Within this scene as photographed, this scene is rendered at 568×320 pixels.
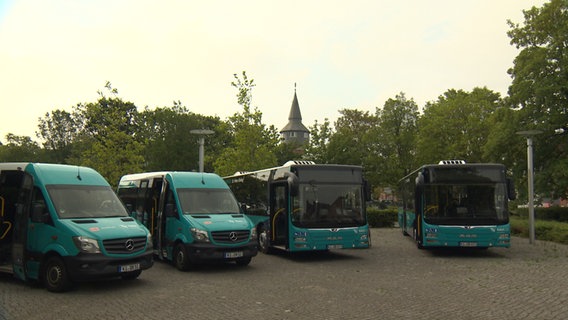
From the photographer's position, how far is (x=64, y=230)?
9703 mm

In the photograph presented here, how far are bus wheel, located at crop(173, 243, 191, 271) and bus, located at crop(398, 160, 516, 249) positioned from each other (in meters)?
7.13

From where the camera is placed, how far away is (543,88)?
2858 cm

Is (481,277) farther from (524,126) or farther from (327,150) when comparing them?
(327,150)

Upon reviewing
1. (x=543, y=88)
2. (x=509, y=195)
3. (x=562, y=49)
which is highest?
(x=562, y=49)

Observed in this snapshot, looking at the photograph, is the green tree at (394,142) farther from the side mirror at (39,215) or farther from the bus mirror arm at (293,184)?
the side mirror at (39,215)

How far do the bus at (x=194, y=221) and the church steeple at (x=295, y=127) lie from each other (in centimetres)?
10683

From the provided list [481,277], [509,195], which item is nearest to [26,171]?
[481,277]

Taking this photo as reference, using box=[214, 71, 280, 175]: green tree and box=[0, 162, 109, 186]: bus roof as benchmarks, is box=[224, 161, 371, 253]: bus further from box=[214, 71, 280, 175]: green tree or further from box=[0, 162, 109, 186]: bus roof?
box=[214, 71, 280, 175]: green tree

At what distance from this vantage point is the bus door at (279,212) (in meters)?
14.8

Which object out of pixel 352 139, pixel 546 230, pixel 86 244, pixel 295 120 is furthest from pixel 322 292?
pixel 295 120

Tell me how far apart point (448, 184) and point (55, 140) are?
77183 millimetres

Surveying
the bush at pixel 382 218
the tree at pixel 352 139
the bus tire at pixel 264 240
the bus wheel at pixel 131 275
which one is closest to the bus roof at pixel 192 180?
the bus tire at pixel 264 240

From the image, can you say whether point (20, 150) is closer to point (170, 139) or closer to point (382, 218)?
point (170, 139)

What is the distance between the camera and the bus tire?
16.3m
